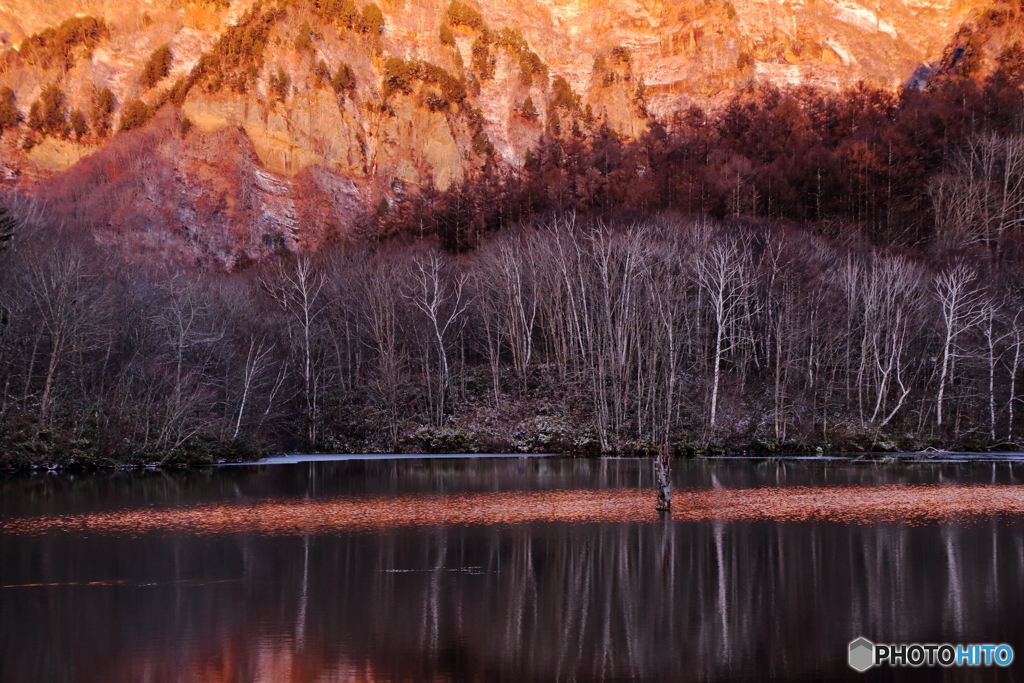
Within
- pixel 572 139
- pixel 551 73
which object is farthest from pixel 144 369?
pixel 551 73

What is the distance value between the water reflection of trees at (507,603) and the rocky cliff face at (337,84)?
5819 cm

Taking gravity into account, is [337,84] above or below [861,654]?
above

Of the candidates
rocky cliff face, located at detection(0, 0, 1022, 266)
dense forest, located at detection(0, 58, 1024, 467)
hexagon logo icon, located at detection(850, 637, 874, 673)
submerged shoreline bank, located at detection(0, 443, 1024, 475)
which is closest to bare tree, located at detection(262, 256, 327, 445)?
dense forest, located at detection(0, 58, 1024, 467)

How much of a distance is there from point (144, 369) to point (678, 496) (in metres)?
28.2

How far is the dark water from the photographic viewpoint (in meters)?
11.7

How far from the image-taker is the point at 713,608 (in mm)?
14320

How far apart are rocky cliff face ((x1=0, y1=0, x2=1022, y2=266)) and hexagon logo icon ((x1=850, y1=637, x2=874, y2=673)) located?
66.8 m

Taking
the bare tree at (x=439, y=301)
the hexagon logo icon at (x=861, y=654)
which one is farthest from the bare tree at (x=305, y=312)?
the hexagon logo icon at (x=861, y=654)

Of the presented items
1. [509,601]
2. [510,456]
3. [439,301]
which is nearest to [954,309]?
[510,456]

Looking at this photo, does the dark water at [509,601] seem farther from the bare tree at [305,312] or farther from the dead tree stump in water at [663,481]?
the bare tree at [305,312]

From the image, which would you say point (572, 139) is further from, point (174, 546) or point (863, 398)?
point (174, 546)

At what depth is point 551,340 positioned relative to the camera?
59750mm

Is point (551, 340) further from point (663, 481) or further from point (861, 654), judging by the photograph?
point (861, 654)

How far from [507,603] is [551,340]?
1779 inches
